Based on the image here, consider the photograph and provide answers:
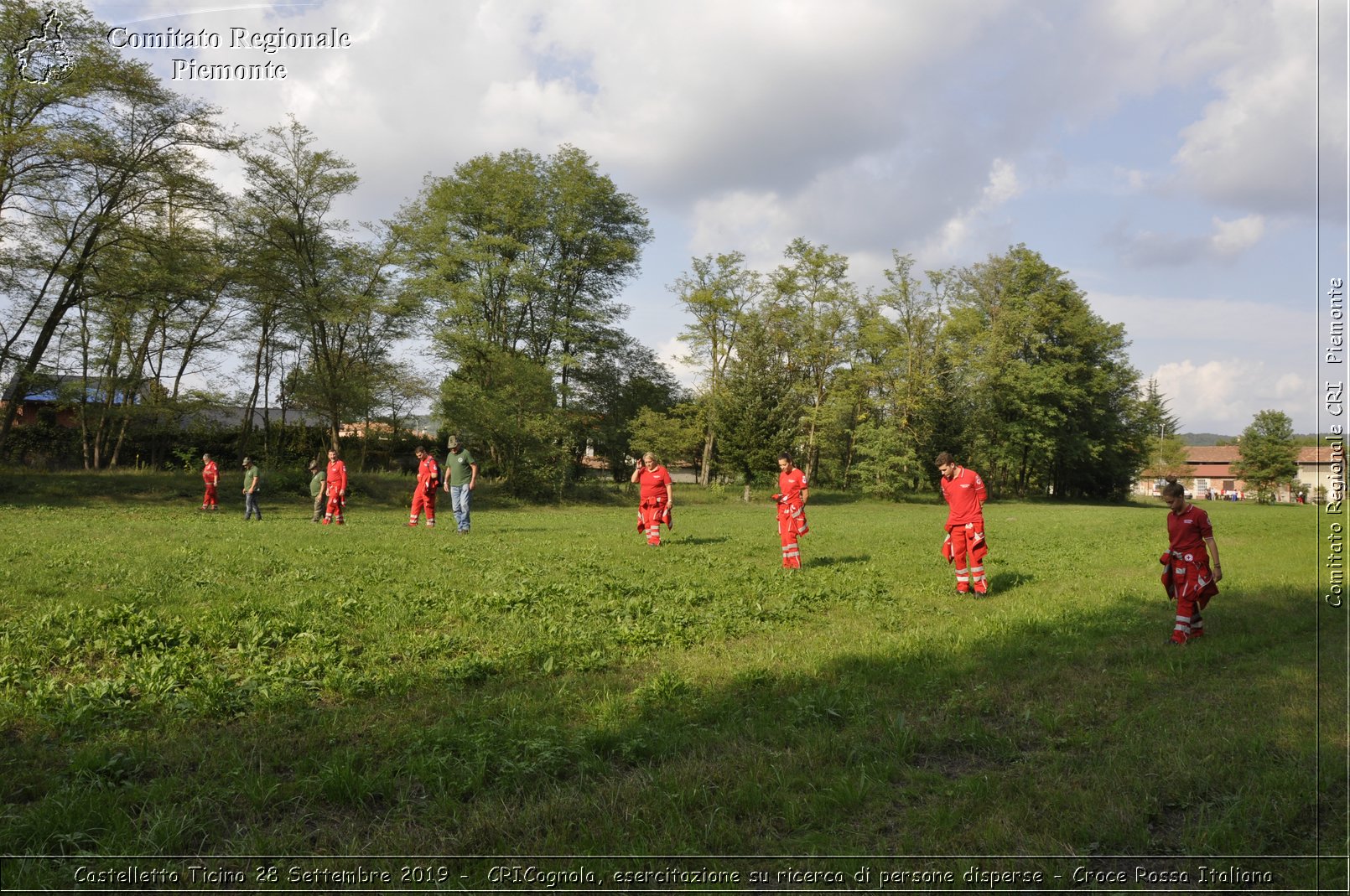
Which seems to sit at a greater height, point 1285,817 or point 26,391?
point 26,391

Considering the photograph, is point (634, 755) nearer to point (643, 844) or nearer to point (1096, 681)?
point (643, 844)

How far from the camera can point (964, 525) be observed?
12.8 m

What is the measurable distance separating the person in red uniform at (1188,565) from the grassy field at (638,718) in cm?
42

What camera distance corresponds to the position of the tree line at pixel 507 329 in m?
29.9

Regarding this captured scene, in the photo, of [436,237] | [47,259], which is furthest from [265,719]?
[436,237]

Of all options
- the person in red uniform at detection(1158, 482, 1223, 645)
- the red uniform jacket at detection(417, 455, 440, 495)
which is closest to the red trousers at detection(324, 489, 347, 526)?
the red uniform jacket at detection(417, 455, 440, 495)

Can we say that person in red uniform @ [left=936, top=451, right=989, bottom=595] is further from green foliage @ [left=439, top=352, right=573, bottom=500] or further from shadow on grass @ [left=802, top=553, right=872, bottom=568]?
green foliage @ [left=439, top=352, right=573, bottom=500]

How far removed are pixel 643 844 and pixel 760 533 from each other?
20.1 metres

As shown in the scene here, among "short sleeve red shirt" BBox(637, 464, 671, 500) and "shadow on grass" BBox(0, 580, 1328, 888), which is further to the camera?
"short sleeve red shirt" BBox(637, 464, 671, 500)

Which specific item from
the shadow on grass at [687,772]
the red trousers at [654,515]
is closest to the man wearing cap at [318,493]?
the red trousers at [654,515]

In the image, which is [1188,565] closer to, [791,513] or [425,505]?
[791,513]

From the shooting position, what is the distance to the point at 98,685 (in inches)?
250

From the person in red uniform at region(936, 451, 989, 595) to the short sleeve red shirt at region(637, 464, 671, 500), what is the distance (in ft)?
20.9

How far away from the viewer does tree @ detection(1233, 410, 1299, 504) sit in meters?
59.5
